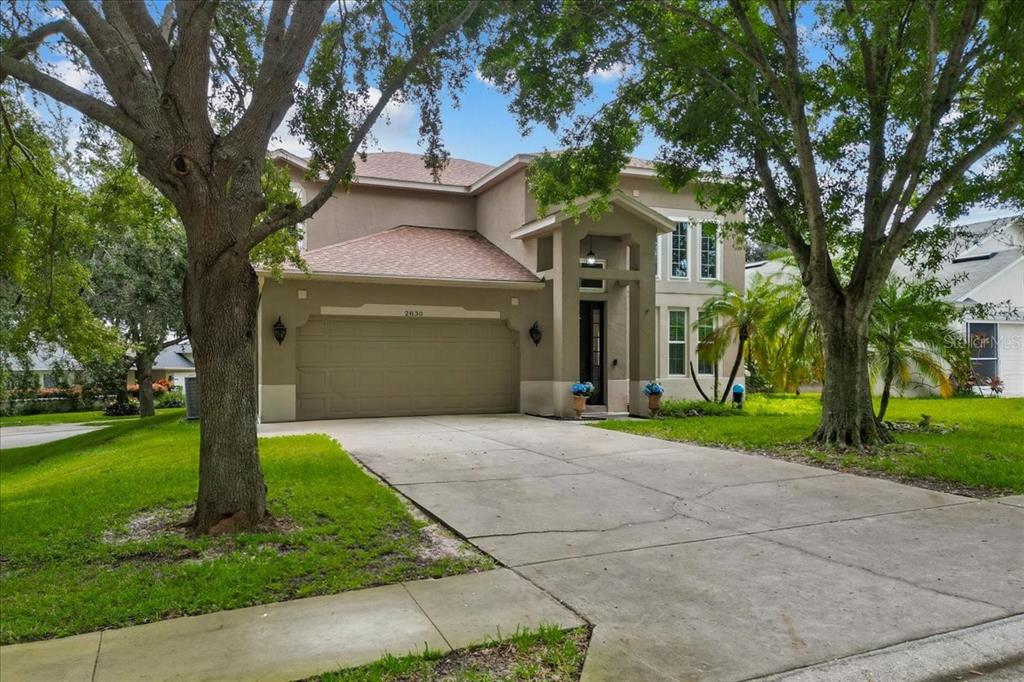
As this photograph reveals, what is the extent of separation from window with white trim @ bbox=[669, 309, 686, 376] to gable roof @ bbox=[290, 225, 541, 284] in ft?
16.5

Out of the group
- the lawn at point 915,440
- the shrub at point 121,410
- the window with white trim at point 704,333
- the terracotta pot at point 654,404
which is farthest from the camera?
the shrub at point 121,410

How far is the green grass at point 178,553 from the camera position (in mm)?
4508

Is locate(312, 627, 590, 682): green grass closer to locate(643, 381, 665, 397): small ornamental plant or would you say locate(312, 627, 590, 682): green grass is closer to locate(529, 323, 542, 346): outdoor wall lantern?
locate(643, 381, 665, 397): small ornamental plant

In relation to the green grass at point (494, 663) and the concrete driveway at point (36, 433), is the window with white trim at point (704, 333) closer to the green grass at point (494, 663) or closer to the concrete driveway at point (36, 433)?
the green grass at point (494, 663)

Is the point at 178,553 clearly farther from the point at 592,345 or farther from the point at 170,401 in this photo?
the point at 170,401

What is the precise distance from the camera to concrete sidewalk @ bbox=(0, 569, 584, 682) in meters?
3.61

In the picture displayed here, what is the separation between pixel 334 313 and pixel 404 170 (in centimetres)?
632

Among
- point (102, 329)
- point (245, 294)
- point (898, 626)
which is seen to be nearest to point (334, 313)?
point (102, 329)

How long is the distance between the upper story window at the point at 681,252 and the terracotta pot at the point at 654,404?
4944 mm

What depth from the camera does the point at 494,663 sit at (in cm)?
363

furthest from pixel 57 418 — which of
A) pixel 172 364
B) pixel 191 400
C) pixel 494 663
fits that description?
pixel 494 663

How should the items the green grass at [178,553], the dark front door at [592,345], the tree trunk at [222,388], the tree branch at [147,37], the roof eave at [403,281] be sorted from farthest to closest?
the dark front door at [592,345]
the roof eave at [403,281]
the tree branch at [147,37]
the tree trunk at [222,388]
the green grass at [178,553]

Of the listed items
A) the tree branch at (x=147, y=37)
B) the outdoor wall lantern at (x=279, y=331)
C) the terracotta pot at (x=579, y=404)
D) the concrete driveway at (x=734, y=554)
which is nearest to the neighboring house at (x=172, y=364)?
the outdoor wall lantern at (x=279, y=331)

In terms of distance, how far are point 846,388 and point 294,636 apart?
9.90 metres
